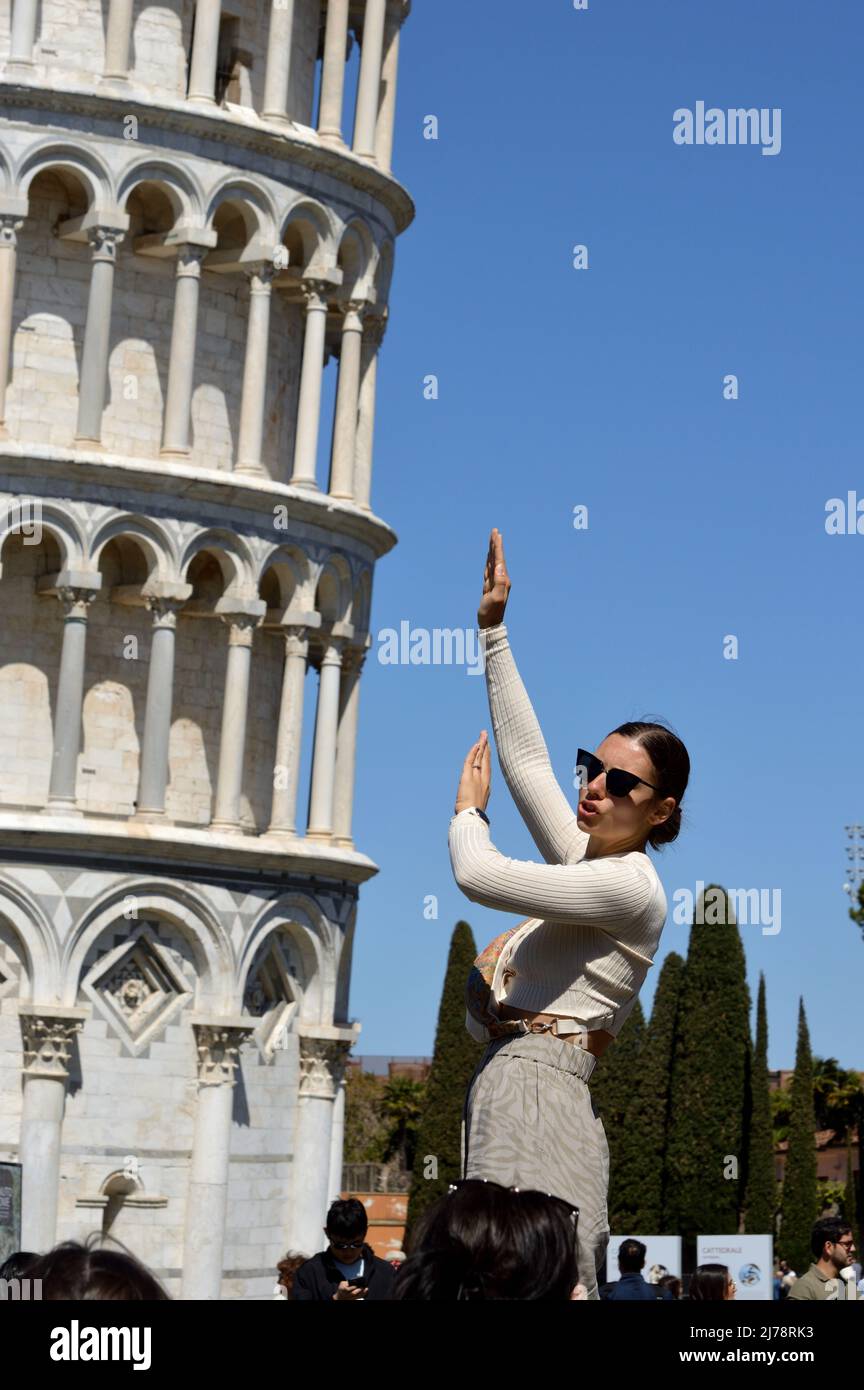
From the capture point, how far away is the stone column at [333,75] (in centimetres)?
3394

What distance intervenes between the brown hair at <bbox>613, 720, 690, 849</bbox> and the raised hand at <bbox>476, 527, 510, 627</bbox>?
391 millimetres

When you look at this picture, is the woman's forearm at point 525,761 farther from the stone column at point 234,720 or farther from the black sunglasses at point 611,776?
the stone column at point 234,720

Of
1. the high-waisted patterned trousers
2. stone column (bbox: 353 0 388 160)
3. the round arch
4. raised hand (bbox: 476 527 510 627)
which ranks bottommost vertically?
the high-waisted patterned trousers

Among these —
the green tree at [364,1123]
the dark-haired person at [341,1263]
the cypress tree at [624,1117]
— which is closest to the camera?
the dark-haired person at [341,1263]

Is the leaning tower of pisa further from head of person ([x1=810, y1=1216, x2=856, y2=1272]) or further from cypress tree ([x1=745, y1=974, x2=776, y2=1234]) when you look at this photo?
cypress tree ([x1=745, y1=974, x2=776, y2=1234])

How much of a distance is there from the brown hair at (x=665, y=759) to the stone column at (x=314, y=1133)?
27.8m

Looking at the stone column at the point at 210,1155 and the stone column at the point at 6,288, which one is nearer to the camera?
the stone column at the point at 210,1155

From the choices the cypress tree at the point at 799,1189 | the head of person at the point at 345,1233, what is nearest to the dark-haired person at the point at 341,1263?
the head of person at the point at 345,1233

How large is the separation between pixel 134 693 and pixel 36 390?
13.2 ft

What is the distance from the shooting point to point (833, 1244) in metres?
11.2

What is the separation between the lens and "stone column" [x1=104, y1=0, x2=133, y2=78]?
104 ft

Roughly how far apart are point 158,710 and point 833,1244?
822 inches

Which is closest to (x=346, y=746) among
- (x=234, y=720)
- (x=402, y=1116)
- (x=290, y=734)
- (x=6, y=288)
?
(x=290, y=734)

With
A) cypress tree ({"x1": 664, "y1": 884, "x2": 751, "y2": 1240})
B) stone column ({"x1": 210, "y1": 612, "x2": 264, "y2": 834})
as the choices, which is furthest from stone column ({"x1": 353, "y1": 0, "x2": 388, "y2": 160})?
cypress tree ({"x1": 664, "y1": 884, "x2": 751, "y2": 1240})
